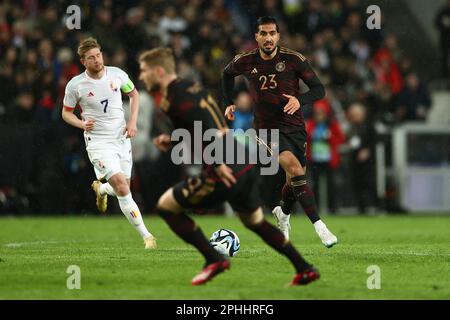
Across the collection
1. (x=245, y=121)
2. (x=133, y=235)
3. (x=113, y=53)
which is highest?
(x=113, y=53)

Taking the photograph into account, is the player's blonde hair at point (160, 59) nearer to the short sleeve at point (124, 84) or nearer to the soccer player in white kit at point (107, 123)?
the soccer player in white kit at point (107, 123)

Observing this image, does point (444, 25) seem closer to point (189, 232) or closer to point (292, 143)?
point (292, 143)

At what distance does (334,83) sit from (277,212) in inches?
406

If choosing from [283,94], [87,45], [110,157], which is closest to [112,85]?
[87,45]

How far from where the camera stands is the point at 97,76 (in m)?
12.6

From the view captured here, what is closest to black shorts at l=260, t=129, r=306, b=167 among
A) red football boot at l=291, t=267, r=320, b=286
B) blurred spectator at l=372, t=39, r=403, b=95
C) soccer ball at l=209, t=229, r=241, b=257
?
soccer ball at l=209, t=229, r=241, b=257

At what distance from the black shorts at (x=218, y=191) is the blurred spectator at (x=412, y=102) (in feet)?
47.0

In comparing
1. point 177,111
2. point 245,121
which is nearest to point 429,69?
point 245,121

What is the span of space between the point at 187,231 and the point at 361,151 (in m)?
12.9

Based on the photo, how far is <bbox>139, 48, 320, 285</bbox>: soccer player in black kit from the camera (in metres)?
8.59

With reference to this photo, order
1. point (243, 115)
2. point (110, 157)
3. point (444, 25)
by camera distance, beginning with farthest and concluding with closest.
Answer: point (444, 25) < point (243, 115) < point (110, 157)

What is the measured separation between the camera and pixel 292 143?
12.5m

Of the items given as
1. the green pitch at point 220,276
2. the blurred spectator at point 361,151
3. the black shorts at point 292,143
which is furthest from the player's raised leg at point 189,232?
the blurred spectator at point 361,151
